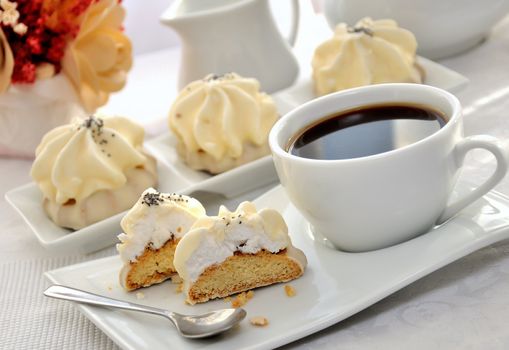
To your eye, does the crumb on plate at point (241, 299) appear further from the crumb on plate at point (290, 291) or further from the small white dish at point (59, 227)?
the small white dish at point (59, 227)

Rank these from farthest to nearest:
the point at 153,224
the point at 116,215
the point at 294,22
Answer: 1. the point at 294,22
2. the point at 116,215
3. the point at 153,224

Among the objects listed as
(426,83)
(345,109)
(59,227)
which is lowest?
(59,227)

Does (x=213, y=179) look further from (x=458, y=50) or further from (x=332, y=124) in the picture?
(x=458, y=50)

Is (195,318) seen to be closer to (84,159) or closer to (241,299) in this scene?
(241,299)

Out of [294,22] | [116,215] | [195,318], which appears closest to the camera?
[195,318]

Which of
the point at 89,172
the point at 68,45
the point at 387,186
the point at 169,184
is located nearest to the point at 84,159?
the point at 89,172

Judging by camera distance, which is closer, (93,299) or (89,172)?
(93,299)

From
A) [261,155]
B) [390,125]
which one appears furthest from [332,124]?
[261,155]

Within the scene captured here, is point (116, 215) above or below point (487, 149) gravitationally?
below
